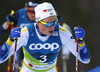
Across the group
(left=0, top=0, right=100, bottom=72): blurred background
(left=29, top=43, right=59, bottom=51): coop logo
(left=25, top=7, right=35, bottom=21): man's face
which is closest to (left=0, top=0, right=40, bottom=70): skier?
(left=25, top=7, right=35, bottom=21): man's face

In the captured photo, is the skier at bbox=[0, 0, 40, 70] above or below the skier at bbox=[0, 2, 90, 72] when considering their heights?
below

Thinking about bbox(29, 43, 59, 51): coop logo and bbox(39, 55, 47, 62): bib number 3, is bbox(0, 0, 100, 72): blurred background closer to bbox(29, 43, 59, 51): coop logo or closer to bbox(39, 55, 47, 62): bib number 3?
bbox(39, 55, 47, 62): bib number 3

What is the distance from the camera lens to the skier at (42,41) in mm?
3297

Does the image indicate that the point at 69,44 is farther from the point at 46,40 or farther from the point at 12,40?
the point at 12,40

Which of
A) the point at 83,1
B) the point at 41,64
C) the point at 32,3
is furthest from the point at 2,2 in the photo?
the point at 41,64

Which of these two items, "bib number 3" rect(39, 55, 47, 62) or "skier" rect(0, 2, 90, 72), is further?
"bib number 3" rect(39, 55, 47, 62)

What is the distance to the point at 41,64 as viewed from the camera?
3.62 meters

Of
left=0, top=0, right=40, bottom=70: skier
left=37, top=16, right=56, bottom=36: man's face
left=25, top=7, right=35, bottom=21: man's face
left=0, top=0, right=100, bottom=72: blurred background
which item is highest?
left=37, top=16, right=56, bottom=36: man's face

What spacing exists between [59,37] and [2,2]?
8471 millimetres

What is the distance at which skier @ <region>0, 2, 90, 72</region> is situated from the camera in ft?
10.8

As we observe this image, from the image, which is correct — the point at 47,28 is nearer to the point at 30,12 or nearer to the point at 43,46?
the point at 43,46

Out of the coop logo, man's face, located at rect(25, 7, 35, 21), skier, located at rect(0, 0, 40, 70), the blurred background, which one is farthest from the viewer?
the blurred background

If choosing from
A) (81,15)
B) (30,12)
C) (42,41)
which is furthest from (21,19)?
(81,15)

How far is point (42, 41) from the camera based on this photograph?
3465mm
